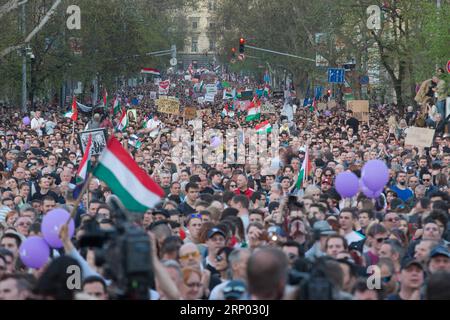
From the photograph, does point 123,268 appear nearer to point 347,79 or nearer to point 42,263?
point 42,263

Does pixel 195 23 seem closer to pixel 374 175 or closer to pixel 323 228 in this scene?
pixel 374 175

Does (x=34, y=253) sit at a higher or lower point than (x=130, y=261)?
lower

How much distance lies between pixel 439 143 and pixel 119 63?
1671 inches

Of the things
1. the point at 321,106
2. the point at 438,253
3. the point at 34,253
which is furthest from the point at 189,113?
the point at 438,253

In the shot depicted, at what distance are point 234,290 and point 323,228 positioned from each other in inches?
118

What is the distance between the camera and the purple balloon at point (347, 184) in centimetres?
1485

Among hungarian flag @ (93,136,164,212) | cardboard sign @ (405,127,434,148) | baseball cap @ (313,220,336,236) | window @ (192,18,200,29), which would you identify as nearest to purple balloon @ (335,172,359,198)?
baseball cap @ (313,220,336,236)

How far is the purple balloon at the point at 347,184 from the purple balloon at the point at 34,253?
5442 millimetres

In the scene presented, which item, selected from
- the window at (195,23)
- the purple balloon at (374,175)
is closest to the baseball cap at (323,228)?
the purple balloon at (374,175)

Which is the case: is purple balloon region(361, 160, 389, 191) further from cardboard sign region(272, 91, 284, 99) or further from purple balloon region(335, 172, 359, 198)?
cardboard sign region(272, 91, 284, 99)

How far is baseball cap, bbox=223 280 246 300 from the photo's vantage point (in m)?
8.54

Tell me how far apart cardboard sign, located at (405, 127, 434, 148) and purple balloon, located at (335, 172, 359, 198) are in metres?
7.44

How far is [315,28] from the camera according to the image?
65875 mm

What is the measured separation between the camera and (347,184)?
48.8ft
